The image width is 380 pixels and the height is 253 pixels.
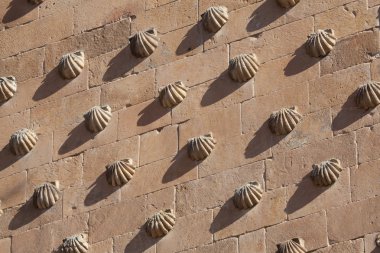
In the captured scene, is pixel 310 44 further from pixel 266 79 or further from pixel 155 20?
pixel 155 20

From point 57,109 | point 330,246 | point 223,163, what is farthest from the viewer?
point 57,109

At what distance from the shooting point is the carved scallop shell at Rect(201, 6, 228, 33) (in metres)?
17.4

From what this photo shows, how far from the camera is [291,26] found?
1703 centimetres

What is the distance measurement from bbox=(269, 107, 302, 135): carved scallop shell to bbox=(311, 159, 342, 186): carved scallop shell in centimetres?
58

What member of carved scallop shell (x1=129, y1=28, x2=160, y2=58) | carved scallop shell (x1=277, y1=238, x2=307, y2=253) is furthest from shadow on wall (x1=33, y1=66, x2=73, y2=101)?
carved scallop shell (x1=277, y1=238, x2=307, y2=253)

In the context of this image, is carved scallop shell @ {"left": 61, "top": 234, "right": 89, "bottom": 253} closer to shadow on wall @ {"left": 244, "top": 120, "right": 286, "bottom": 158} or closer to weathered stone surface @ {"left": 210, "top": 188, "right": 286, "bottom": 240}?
weathered stone surface @ {"left": 210, "top": 188, "right": 286, "bottom": 240}

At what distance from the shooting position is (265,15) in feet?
56.6

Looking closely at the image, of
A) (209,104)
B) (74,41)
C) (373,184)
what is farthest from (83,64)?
(373,184)

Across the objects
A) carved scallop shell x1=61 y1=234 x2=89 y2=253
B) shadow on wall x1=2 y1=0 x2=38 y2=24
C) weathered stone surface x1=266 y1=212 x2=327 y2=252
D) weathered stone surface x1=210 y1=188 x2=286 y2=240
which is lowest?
weathered stone surface x1=266 y1=212 x2=327 y2=252

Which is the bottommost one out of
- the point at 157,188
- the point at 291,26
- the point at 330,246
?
the point at 330,246

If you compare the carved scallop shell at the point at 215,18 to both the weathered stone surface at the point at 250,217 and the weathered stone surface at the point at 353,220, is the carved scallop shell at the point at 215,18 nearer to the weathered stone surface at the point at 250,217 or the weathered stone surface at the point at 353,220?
the weathered stone surface at the point at 250,217

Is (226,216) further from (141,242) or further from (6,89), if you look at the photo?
(6,89)

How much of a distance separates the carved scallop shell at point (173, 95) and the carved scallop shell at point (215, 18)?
622 millimetres

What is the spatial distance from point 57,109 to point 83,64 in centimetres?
48
